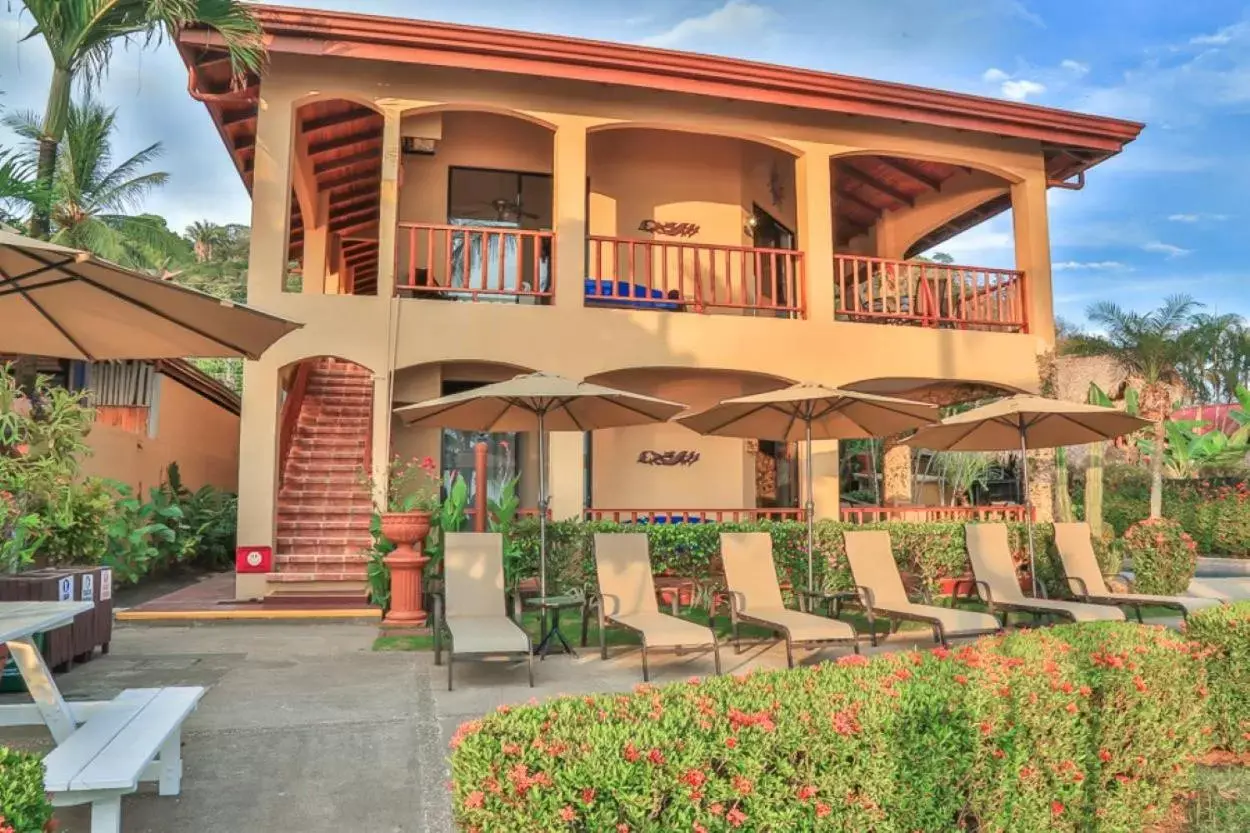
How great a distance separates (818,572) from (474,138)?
311 inches

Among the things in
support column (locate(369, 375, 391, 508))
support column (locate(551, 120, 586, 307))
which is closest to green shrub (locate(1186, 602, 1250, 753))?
support column (locate(551, 120, 586, 307))

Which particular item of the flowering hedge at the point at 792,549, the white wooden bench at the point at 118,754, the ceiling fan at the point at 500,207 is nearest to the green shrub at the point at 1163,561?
the flowering hedge at the point at 792,549

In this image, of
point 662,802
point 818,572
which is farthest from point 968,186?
point 662,802

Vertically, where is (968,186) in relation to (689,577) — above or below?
above

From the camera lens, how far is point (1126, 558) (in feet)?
36.9

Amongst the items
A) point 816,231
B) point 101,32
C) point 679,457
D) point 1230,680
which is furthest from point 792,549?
point 101,32

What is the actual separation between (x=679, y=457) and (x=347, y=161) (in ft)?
23.4

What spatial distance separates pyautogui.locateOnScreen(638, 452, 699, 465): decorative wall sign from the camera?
12.9 metres

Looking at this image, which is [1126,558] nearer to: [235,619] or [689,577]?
[689,577]

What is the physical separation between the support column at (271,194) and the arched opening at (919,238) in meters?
7.06

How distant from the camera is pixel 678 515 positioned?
450 inches

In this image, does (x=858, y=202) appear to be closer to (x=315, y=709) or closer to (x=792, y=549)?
(x=792, y=549)

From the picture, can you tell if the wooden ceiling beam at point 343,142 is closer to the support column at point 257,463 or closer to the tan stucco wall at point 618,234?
the tan stucco wall at point 618,234

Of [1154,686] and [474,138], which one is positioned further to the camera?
[474,138]
